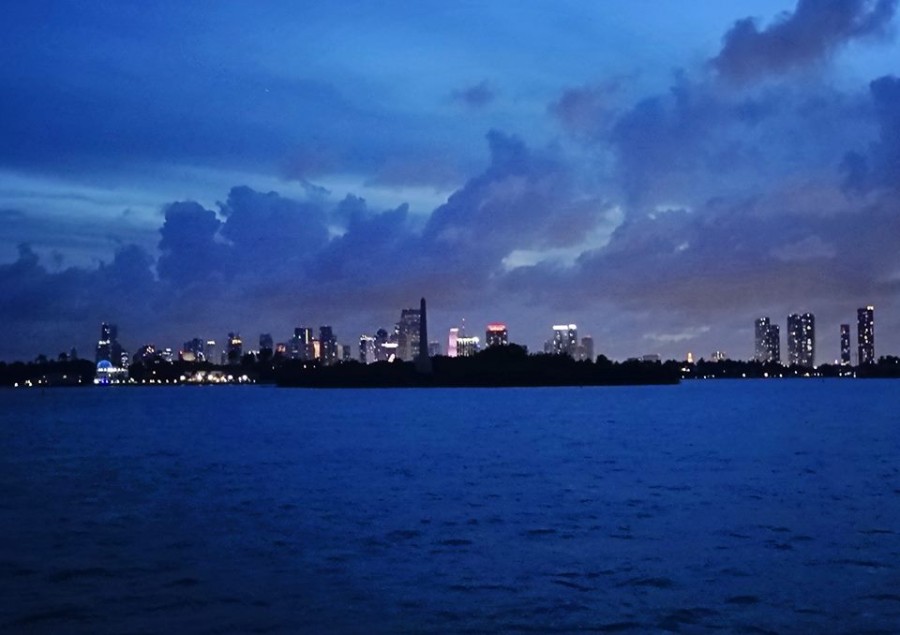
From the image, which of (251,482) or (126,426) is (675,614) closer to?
(251,482)

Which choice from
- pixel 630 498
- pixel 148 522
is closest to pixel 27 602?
pixel 148 522

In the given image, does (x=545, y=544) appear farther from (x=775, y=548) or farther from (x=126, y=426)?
(x=126, y=426)

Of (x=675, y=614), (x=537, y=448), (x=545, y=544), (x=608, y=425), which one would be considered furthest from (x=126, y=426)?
(x=675, y=614)

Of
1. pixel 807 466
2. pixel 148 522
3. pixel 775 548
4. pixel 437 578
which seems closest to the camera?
pixel 437 578

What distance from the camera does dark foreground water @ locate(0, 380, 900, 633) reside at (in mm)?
19359

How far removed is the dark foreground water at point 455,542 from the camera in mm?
19359

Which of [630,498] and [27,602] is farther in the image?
[630,498]

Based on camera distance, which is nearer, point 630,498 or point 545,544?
point 545,544

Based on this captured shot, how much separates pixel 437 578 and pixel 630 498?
15.2 meters

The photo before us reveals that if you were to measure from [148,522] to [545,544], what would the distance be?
37.3ft

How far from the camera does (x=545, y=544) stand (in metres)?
26.5

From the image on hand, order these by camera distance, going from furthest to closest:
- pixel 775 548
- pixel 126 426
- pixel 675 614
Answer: pixel 126 426
pixel 775 548
pixel 675 614

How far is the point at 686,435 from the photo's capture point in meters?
74.3

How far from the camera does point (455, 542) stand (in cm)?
2692
